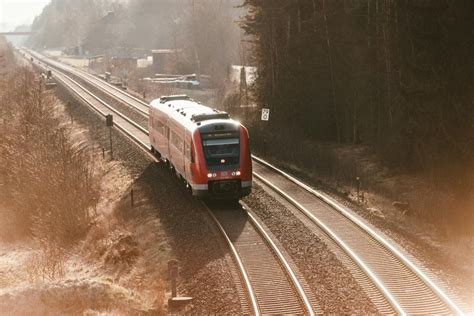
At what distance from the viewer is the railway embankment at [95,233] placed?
49.1ft

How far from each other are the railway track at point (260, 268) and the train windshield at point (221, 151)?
1.74 m

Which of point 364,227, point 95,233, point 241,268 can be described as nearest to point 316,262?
point 241,268

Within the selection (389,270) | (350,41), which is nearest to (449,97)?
(389,270)

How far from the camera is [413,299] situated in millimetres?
14742

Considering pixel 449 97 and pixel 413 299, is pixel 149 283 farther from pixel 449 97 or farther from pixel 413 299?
pixel 449 97

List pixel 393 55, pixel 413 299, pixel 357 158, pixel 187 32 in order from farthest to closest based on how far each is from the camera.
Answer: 1. pixel 187 32
2. pixel 357 158
3. pixel 393 55
4. pixel 413 299

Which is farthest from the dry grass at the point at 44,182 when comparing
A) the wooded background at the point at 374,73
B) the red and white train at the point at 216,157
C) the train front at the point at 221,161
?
the wooded background at the point at 374,73

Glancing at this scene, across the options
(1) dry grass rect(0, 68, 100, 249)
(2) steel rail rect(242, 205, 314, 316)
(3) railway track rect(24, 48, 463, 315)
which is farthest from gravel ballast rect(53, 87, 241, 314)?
A: (1) dry grass rect(0, 68, 100, 249)

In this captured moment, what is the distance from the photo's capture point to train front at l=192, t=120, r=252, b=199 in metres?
21.8

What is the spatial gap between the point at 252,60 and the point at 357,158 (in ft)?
40.0

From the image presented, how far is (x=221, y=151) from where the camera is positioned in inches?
868

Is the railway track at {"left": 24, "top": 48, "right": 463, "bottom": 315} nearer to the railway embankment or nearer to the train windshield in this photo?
the train windshield

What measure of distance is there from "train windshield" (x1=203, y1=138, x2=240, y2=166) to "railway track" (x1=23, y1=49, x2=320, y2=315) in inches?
68.6

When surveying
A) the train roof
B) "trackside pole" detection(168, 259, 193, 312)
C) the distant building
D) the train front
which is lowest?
"trackside pole" detection(168, 259, 193, 312)
